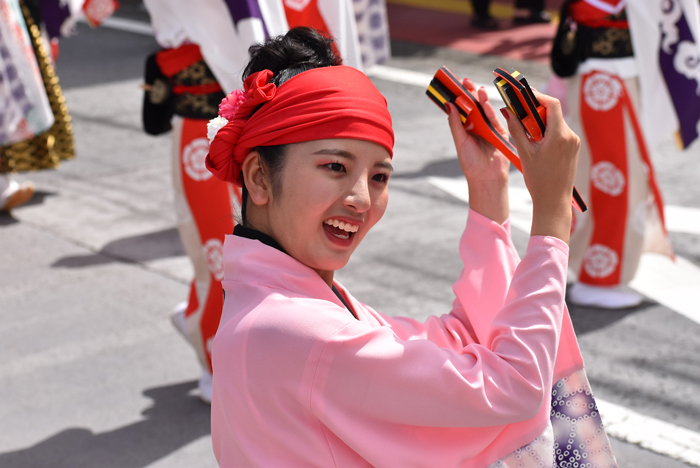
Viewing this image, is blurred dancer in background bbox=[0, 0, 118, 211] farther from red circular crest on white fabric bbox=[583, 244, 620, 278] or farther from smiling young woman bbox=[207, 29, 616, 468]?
smiling young woman bbox=[207, 29, 616, 468]

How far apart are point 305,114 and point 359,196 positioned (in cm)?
15

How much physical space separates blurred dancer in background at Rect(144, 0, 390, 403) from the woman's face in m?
1.59

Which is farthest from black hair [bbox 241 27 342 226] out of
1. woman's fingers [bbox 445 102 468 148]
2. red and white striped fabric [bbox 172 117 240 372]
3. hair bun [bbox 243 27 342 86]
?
red and white striped fabric [bbox 172 117 240 372]

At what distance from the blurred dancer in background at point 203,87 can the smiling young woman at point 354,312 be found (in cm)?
147

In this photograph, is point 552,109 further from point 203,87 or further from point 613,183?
point 613,183

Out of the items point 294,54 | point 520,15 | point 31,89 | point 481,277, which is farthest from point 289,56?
point 520,15

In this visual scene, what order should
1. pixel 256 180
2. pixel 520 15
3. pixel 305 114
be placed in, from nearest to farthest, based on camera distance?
pixel 305 114, pixel 256 180, pixel 520 15

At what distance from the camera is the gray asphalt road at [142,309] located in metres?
3.05

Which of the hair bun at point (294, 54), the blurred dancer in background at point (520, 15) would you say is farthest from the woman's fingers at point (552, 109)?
the blurred dancer in background at point (520, 15)

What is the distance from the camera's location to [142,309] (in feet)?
13.1

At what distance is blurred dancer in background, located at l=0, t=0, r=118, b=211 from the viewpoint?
4816 millimetres

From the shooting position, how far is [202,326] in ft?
10.5

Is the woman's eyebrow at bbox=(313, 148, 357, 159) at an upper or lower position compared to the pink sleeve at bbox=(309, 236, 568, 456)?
upper

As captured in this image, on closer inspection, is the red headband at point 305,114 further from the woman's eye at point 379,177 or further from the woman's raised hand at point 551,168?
the woman's raised hand at point 551,168
